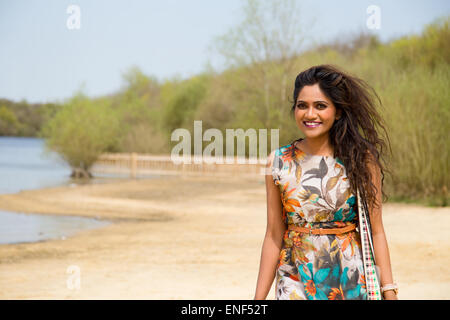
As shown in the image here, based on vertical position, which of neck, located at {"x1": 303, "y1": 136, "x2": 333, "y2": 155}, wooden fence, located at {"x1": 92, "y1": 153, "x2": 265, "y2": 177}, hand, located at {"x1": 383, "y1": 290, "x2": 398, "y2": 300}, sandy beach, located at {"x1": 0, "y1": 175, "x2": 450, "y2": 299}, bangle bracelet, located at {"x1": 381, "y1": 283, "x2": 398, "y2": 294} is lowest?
sandy beach, located at {"x1": 0, "y1": 175, "x2": 450, "y2": 299}

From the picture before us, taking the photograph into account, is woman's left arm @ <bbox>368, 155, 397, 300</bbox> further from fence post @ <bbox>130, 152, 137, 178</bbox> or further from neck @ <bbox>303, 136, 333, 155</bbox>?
fence post @ <bbox>130, 152, 137, 178</bbox>

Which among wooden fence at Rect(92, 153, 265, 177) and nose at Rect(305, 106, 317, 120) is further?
wooden fence at Rect(92, 153, 265, 177)

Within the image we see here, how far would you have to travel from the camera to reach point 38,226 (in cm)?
1298

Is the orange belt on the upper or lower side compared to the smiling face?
lower

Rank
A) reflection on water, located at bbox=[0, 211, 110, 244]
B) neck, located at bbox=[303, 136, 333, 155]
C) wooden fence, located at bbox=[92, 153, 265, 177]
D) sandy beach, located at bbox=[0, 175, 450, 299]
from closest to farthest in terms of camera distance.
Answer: neck, located at bbox=[303, 136, 333, 155]
sandy beach, located at bbox=[0, 175, 450, 299]
reflection on water, located at bbox=[0, 211, 110, 244]
wooden fence, located at bbox=[92, 153, 265, 177]

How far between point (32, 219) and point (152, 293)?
8455 millimetres

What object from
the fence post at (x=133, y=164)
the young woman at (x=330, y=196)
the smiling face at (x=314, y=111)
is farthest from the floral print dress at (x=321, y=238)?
the fence post at (x=133, y=164)

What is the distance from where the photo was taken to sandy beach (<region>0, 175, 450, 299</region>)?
687 centimetres

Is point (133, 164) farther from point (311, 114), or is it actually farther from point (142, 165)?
point (311, 114)

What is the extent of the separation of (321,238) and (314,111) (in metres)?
0.51

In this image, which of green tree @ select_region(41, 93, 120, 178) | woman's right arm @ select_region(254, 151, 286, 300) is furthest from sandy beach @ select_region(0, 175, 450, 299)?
green tree @ select_region(41, 93, 120, 178)

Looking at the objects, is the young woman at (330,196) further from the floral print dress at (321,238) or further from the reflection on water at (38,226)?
the reflection on water at (38,226)

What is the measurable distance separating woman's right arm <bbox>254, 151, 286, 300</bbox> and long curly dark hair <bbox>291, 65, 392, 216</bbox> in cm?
30

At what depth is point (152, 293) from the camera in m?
6.68
